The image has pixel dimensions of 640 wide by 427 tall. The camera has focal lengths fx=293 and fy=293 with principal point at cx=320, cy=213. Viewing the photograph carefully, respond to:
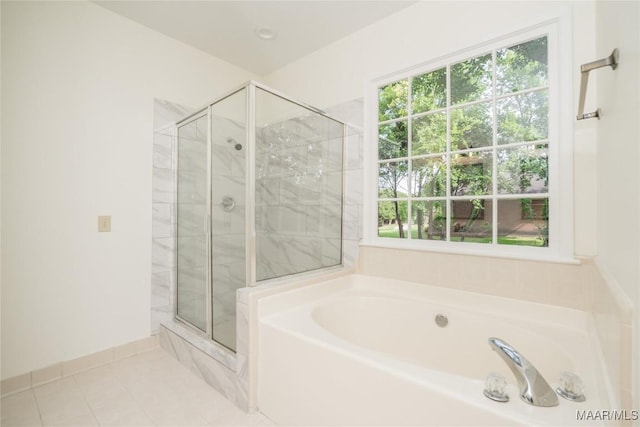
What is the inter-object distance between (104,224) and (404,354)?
2.18 metres

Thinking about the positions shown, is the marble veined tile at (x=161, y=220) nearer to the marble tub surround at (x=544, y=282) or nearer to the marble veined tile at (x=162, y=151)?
the marble veined tile at (x=162, y=151)

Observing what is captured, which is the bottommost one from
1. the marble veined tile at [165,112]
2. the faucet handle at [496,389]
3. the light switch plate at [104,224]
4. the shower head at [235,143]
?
the faucet handle at [496,389]

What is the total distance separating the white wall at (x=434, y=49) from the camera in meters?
1.46

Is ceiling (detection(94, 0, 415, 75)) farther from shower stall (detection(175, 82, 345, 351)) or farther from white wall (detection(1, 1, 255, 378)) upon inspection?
shower stall (detection(175, 82, 345, 351))

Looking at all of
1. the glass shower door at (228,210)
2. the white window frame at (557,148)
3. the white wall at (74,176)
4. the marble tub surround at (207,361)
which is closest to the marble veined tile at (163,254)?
the white wall at (74,176)

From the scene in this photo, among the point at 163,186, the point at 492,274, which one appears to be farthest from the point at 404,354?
the point at 163,186

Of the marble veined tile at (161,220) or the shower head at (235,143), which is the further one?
the marble veined tile at (161,220)

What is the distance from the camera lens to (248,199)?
172cm

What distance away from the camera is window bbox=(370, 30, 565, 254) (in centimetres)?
163

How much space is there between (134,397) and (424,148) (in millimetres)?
2353

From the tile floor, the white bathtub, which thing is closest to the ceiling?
the white bathtub

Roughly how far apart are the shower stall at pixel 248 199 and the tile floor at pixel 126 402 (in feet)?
1.00

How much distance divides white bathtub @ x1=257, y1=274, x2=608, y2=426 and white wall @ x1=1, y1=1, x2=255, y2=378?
1.31 m

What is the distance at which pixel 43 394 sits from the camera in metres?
1.69
